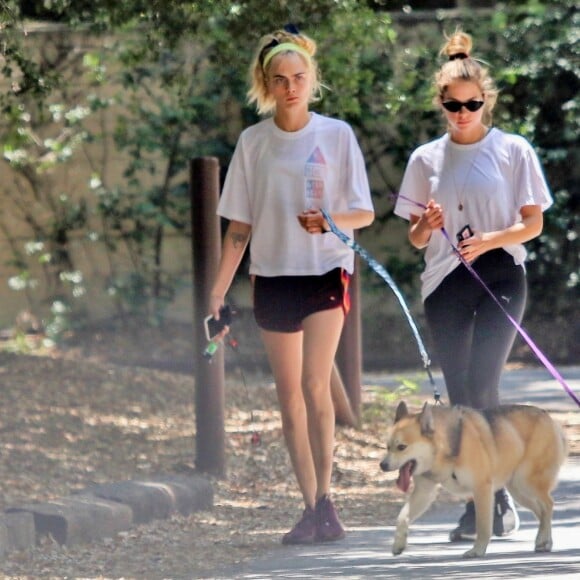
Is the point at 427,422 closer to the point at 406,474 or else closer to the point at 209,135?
the point at 406,474

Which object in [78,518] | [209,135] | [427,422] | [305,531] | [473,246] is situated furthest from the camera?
[209,135]

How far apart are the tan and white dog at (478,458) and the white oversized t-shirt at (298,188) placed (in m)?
0.85

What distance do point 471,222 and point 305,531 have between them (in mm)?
1570

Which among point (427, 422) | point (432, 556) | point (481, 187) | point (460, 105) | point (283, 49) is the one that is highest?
point (283, 49)

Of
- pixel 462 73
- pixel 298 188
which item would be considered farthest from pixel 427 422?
pixel 462 73

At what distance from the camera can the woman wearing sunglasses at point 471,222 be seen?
6410mm

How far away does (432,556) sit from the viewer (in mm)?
6324

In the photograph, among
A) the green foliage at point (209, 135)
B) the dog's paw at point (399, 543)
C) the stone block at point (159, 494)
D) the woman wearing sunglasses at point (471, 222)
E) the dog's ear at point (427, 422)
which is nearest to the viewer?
the dog's ear at point (427, 422)

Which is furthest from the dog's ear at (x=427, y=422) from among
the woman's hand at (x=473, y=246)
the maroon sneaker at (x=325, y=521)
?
the maroon sneaker at (x=325, y=521)

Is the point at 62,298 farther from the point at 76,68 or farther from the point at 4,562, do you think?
Answer: the point at 4,562

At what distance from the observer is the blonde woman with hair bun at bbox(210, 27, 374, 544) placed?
6.62 m

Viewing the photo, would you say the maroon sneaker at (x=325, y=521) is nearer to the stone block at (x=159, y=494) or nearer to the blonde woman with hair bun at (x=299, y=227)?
the blonde woman with hair bun at (x=299, y=227)

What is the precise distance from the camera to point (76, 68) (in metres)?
15.2

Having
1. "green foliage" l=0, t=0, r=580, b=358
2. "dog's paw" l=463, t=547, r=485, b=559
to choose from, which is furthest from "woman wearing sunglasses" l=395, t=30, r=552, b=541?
"green foliage" l=0, t=0, r=580, b=358
